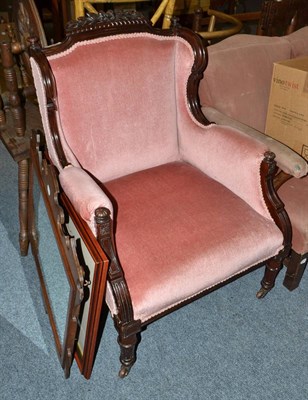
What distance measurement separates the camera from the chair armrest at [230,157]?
1407 mm

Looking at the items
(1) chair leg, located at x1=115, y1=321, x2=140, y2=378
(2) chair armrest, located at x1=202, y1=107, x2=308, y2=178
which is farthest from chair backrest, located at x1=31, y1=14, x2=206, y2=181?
(1) chair leg, located at x1=115, y1=321, x2=140, y2=378

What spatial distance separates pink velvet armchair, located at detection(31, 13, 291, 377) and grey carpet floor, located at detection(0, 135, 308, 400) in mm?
102

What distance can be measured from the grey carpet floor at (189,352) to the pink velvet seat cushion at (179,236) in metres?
0.32

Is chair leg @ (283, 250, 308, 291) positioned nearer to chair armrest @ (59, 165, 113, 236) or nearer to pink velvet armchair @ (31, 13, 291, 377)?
pink velvet armchair @ (31, 13, 291, 377)

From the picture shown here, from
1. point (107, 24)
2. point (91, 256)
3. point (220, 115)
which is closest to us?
point (91, 256)

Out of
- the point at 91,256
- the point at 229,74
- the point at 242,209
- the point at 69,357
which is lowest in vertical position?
the point at 69,357

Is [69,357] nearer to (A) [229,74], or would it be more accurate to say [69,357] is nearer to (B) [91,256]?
(B) [91,256]

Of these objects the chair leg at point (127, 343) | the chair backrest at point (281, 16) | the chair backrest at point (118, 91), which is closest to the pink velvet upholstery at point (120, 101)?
the chair backrest at point (118, 91)

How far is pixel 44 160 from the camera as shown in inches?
51.4

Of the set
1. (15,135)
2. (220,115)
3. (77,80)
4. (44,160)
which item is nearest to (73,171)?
(44,160)

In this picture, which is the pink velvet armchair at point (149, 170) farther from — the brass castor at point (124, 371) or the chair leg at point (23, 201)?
the chair leg at point (23, 201)

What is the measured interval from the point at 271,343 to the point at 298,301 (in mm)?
262

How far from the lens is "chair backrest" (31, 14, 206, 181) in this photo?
1343 millimetres

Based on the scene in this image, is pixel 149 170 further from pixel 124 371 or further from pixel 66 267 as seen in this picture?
pixel 124 371
